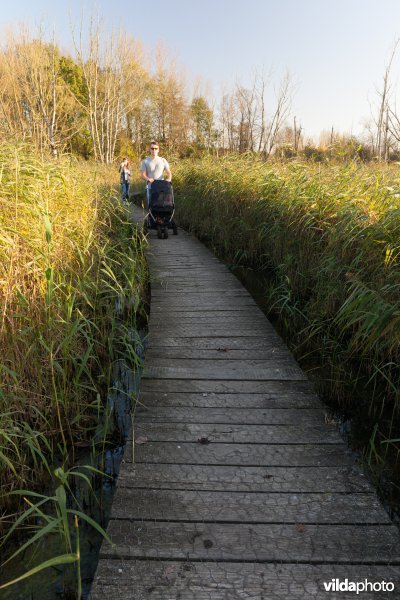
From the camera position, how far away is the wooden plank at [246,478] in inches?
72.3

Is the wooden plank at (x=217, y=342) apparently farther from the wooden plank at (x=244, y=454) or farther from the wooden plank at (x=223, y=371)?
the wooden plank at (x=244, y=454)

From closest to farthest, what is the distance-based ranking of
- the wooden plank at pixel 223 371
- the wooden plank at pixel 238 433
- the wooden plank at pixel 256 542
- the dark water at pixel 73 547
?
the wooden plank at pixel 256 542
the dark water at pixel 73 547
the wooden plank at pixel 238 433
the wooden plank at pixel 223 371

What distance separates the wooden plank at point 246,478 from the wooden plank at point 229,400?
1.85ft

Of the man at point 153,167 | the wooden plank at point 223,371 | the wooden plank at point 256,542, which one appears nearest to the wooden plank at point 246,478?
the wooden plank at point 256,542

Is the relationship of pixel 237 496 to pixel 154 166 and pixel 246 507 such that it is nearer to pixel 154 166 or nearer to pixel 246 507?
pixel 246 507

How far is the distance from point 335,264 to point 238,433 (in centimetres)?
193

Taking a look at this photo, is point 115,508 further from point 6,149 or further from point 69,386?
Result: point 6,149

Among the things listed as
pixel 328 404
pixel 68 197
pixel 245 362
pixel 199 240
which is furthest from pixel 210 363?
pixel 199 240

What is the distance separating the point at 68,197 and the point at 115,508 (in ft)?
10.5

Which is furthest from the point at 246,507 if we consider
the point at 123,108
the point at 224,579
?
the point at 123,108

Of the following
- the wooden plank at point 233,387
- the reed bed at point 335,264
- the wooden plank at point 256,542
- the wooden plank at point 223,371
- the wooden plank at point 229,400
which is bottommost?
the wooden plank at point 256,542

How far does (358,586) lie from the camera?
1.38 metres

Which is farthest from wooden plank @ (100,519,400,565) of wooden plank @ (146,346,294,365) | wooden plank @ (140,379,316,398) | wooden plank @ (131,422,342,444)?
wooden plank @ (146,346,294,365)

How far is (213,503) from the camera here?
1.75 meters
